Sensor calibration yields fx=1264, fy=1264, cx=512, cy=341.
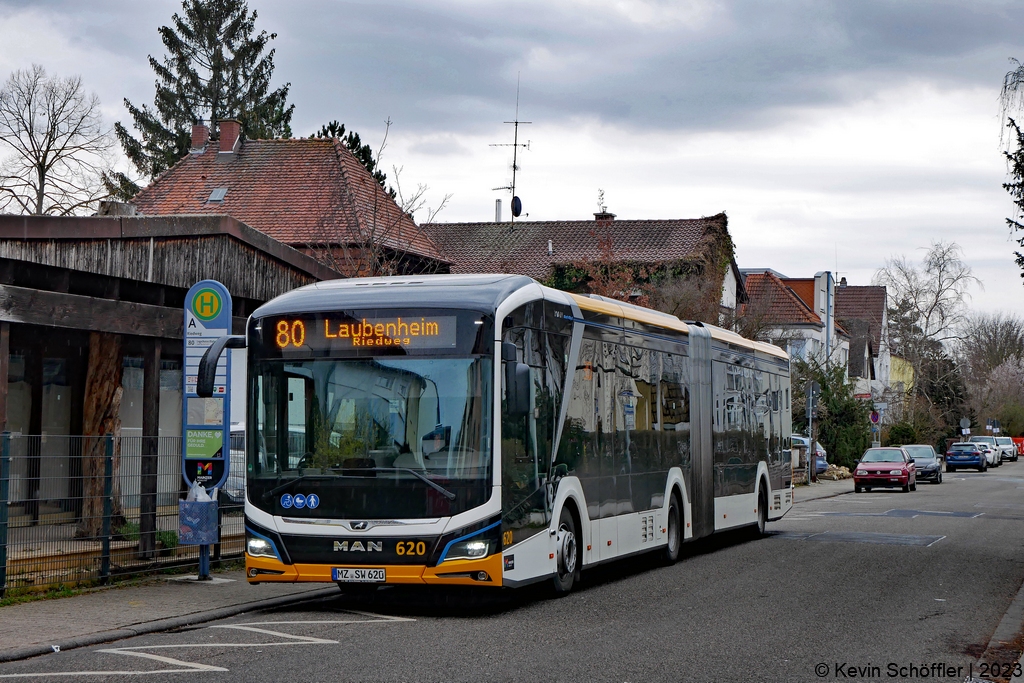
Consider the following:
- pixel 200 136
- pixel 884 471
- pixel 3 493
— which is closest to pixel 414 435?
pixel 3 493

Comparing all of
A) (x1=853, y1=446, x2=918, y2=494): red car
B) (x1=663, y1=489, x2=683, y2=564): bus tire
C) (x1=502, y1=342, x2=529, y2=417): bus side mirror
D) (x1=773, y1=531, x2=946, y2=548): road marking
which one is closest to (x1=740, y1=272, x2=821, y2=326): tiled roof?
(x1=853, y1=446, x2=918, y2=494): red car

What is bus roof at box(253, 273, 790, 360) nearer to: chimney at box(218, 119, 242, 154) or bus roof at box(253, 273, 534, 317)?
bus roof at box(253, 273, 534, 317)

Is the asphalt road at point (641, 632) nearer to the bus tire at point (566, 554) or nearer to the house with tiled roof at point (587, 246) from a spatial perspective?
the bus tire at point (566, 554)

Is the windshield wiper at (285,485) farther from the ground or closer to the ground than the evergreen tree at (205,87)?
closer to the ground

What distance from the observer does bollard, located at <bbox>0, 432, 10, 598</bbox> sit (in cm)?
1155

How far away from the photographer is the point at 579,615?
11.4 metres

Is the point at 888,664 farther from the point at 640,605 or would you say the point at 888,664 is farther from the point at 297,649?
the point at 297,649

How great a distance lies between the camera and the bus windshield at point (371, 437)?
1092 centimetres

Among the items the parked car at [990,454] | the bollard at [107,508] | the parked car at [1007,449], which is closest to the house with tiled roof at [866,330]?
the parked car at [1007,449]

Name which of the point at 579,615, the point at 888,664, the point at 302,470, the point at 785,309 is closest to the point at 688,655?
the point at 888,664

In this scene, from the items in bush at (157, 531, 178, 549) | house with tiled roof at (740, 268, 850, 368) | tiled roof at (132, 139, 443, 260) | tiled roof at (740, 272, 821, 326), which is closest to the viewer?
bush at (157, 531, 178, 549)

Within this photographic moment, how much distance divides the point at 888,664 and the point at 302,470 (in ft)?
17.2

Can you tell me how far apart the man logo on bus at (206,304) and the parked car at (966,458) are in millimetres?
61838

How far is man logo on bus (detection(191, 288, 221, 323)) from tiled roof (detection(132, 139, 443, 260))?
62.7 feet
